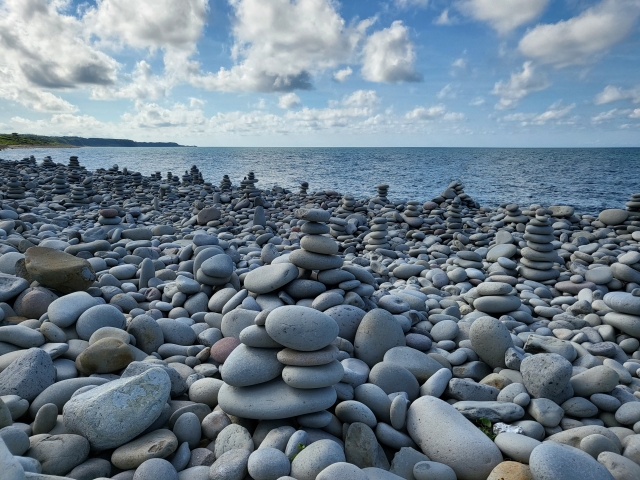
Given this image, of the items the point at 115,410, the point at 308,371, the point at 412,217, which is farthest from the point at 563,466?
the point at 412,217

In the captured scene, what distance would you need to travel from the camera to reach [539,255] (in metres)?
7.32

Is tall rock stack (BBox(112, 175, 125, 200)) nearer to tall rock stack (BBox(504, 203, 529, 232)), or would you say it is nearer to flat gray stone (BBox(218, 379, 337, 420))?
tall rock stack (BBox(504, 203, 529, 232))

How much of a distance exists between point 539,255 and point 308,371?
5.99 m

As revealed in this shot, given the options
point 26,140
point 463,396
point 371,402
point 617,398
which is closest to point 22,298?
point 371,402

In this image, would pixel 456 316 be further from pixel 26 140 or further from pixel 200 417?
pixel 26 140

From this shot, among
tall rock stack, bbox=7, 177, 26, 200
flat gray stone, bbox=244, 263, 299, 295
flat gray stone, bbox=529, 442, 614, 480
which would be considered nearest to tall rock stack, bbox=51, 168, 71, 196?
tall rock stack, bbox=7, 177, 26, 200

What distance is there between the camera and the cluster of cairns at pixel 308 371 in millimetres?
2490

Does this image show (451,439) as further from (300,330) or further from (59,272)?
(59,272)

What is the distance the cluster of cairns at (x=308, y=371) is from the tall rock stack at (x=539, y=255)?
13cm

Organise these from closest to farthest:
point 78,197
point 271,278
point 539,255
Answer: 1. point 271,278
2. point 539,255
3. point 78,197

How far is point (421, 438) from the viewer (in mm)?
2809

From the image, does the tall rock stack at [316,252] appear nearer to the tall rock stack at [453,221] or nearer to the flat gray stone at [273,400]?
the flat gray stone at [273,400]

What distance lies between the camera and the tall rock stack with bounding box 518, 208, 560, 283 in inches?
279

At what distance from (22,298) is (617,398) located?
5.73 meters
